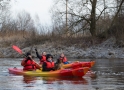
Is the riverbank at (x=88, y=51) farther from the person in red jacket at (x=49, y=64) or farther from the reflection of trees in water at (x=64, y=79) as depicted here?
the reflection of trees in water at (x=64, y=79)

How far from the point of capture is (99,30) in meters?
39.5

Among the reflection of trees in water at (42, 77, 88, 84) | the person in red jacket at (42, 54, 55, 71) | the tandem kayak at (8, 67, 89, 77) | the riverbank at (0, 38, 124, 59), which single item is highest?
the person in red jacket at (42, 54, 55, 71)

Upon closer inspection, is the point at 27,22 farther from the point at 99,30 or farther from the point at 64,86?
the point at 64,86

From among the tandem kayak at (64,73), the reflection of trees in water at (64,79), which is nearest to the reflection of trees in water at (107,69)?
the tandem kayak at (64,73)

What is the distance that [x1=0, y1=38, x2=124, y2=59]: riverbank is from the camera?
111 feet

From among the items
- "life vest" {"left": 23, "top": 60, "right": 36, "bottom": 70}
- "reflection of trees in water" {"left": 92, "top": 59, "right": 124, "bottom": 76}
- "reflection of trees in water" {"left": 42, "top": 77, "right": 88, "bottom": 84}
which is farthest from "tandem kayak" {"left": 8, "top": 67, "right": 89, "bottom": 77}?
"reflection of trees in water" {"left": 92, "top": 59, "right": 124, "bottom": 76}

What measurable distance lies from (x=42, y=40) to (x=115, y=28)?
919 cm

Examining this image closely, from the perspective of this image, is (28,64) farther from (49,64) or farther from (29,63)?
(49,64)

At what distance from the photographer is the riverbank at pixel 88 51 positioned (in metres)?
33.9

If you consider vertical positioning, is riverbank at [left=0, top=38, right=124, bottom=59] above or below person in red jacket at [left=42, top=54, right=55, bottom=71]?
below

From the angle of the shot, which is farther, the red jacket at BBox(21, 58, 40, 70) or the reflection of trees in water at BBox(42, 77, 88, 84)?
the red jacket at BBox(21, 58, 40, 70)

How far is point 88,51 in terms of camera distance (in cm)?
3556

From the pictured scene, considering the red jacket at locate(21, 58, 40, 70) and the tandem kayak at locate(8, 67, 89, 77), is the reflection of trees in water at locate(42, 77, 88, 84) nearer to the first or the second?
the tandem kayak at locate(8, 67, 89, 77)

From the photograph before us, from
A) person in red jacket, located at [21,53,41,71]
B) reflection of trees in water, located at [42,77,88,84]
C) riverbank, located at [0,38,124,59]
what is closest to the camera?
reflection of trees in water, located at [42,77,88,84]
